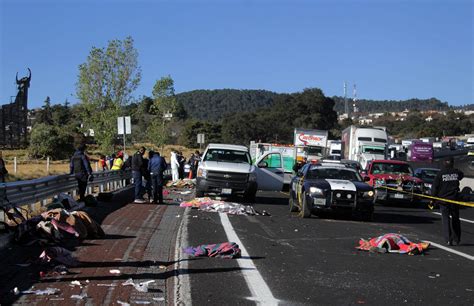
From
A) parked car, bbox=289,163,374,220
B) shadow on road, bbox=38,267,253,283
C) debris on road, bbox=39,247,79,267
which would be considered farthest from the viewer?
parked car, bbox=289,163,374,220

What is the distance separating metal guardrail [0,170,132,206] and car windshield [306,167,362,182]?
6944mm

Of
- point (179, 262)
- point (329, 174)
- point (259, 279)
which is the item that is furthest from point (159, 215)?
point (259, 279)

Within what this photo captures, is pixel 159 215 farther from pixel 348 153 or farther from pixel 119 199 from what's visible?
pixel 348 153

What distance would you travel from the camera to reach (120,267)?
8352mm

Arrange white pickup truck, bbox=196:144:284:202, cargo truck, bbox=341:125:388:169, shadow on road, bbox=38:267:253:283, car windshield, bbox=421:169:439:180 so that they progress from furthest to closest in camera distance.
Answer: cargo truck, bbox=341:125:388:169
car windshield, bbox=421:169:439:180
white pickup truck, bbox=196:144:284:202
shadow on road, bbox=38:267:253:283

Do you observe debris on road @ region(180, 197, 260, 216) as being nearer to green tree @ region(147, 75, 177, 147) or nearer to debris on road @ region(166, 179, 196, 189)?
debris on road @ region(166, 179, 196, 189)

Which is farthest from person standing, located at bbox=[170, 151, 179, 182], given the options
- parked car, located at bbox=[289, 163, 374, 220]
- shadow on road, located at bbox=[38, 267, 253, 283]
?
shadow on road, located at bbox=[38, 267, 253, 283]

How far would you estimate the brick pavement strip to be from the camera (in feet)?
21.9

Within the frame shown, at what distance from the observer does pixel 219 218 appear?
50.5 ft

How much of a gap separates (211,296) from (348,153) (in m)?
43.5

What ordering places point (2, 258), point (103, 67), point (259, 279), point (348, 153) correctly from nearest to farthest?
point (259, 279), point (2, 258), point (103, 67), point (348, 153)

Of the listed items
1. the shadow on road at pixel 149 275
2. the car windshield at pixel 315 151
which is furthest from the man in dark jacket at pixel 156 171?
the car windshield at pixel 315 151

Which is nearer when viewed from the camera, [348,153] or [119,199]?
[119,199]

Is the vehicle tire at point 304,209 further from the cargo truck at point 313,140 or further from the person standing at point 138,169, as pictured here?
the cargo truck at point 313,140
